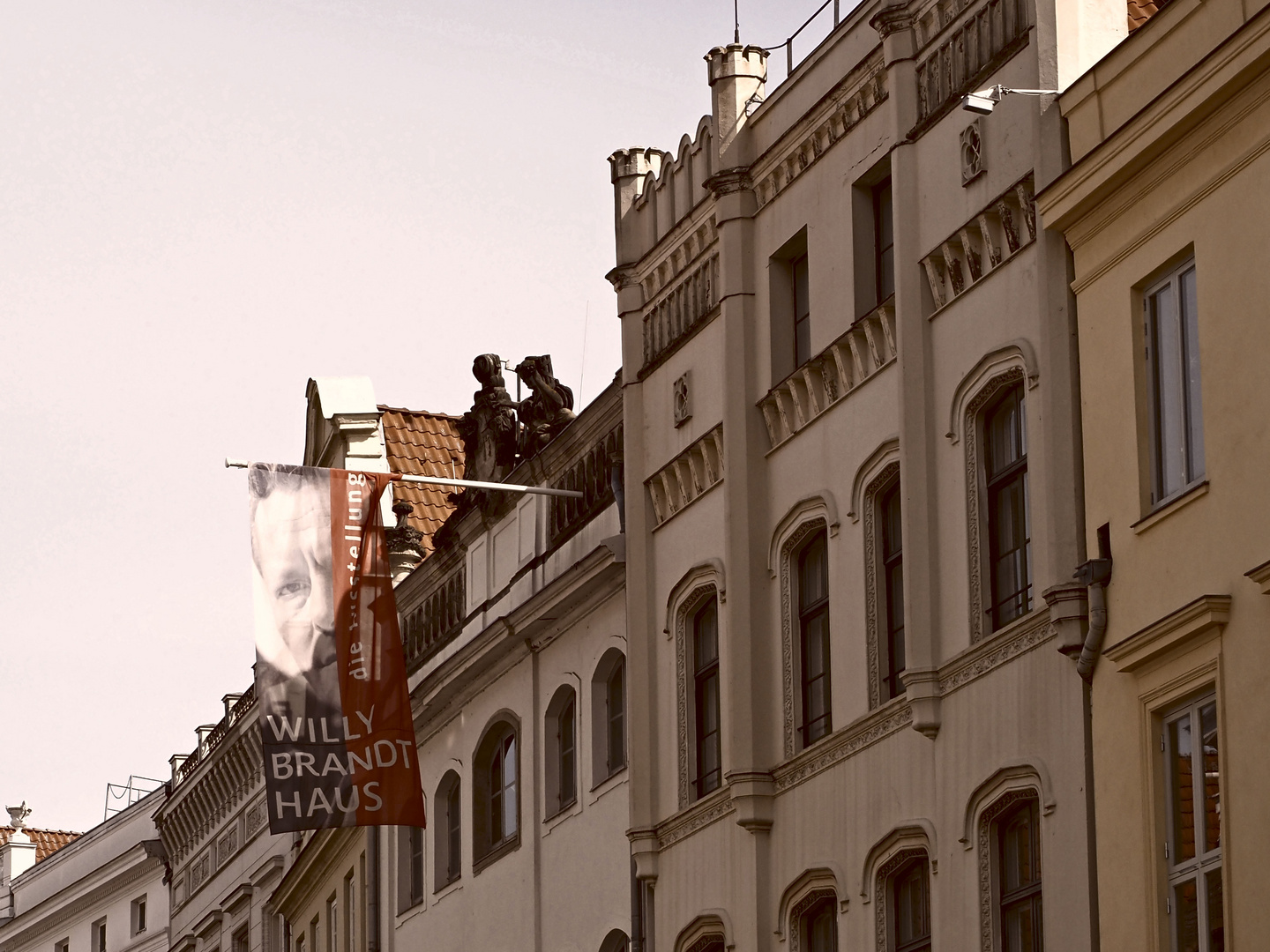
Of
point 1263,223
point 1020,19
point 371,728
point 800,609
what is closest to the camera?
point 1263,223

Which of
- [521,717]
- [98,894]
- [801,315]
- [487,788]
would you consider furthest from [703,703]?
[98,894]

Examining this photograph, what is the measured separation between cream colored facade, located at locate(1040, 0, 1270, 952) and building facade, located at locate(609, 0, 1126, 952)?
1.77ft

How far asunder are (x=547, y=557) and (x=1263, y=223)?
1518 centimetres

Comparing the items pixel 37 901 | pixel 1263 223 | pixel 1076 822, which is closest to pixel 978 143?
pixel 1263 223

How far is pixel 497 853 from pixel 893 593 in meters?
10.9

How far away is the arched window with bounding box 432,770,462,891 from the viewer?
37906 millimetres

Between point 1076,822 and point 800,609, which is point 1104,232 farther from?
point 800,609

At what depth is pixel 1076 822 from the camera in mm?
22141

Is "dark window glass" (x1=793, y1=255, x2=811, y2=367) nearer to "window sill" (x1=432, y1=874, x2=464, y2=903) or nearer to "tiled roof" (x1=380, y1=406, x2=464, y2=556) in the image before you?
"window sill" (x1=432, y1=874, x2=464, y2=903)

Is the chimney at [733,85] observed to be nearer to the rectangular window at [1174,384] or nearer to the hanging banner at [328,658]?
the hanging banner at [328,658]

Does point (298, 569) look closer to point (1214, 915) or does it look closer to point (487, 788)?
point (487, 788)

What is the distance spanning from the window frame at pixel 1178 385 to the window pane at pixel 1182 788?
5.57 feet

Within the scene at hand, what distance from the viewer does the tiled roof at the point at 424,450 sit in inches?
1773

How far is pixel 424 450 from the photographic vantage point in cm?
4731
